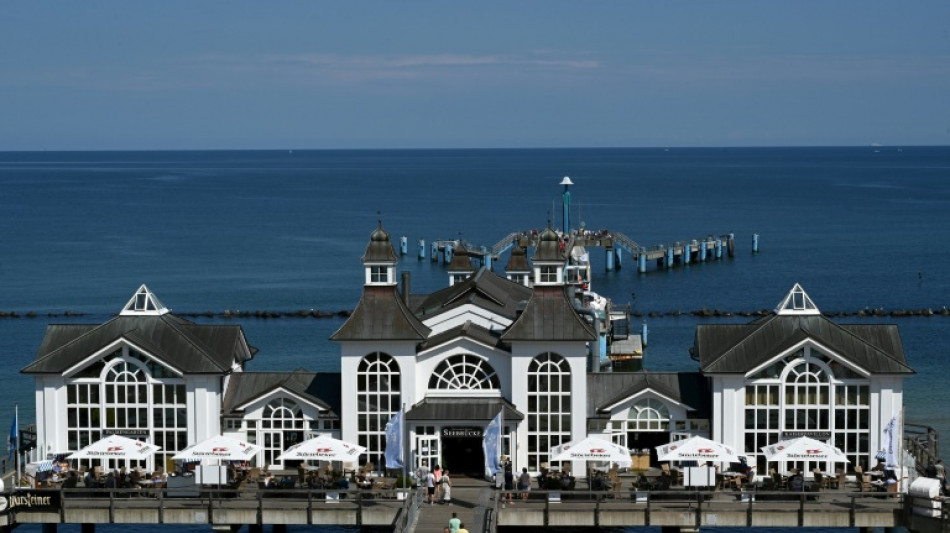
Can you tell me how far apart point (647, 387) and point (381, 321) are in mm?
7343

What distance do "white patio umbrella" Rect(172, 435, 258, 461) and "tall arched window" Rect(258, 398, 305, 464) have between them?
227cm

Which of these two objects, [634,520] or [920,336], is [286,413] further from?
[920,336]

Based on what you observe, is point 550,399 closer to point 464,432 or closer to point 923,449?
point 464,432

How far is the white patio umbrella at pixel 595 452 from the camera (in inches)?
1572

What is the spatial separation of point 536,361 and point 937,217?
147 metres

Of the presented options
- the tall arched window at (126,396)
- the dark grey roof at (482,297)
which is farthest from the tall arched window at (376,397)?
the tall arched window at (126,396)

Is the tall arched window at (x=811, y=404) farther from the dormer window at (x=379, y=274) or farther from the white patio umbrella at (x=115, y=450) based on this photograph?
the white patio umbrella at (x=115, y=450)

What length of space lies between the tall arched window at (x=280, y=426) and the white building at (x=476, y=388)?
39 millimetres

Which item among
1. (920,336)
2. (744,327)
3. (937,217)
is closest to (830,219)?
(937,217)

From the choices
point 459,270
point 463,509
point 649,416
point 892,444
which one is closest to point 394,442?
point 463,509

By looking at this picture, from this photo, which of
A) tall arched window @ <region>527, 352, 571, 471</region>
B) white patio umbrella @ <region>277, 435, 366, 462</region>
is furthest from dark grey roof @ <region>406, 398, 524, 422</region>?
white patio umbrella @ <region>277, 435, 366, 462</region>

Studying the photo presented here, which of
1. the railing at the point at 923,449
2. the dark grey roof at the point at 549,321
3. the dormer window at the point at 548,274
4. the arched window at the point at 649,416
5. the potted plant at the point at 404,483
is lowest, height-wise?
the potted plant at the point at 404,483

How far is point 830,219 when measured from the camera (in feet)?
581

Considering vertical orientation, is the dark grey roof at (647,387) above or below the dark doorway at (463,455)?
above
